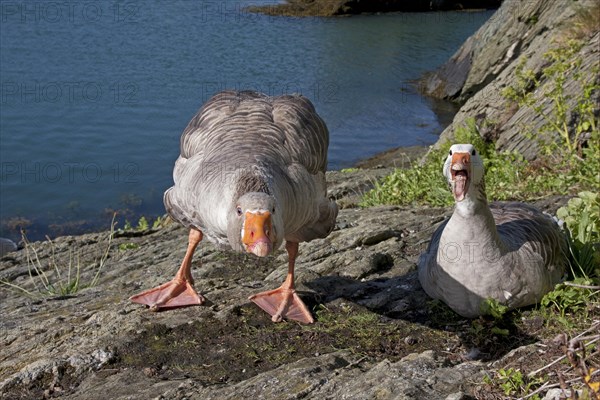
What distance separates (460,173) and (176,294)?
7.75ft

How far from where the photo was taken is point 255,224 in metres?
4.14

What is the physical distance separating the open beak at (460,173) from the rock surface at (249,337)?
100 centimetres

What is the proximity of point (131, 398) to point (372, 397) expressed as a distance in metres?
1.40

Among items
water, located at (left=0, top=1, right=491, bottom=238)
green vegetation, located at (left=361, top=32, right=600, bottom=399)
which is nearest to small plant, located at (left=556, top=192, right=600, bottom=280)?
green vegetation, located at (left=361, top=32, right=600, bottom=399)

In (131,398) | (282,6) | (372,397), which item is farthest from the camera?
(282,6)

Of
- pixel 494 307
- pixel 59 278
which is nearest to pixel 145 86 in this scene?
pixel 59 278

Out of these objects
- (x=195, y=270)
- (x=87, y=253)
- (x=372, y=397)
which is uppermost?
(x=372, y=397)

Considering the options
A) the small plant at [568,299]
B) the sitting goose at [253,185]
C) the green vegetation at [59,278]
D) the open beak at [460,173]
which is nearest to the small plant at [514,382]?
the small plant at [568,299]

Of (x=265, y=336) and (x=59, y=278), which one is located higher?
(x=265, y=336)

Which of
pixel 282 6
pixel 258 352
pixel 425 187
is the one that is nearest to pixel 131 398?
pixel 258 352

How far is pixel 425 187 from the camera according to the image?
31.8 feet

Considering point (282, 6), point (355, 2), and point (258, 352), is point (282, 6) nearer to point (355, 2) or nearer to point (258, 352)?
point (355, 2)

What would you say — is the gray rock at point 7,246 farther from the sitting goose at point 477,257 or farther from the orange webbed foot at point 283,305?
the sitting goose at point 477,257

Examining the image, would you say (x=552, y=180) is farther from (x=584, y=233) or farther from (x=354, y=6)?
(x=354, y=6)
